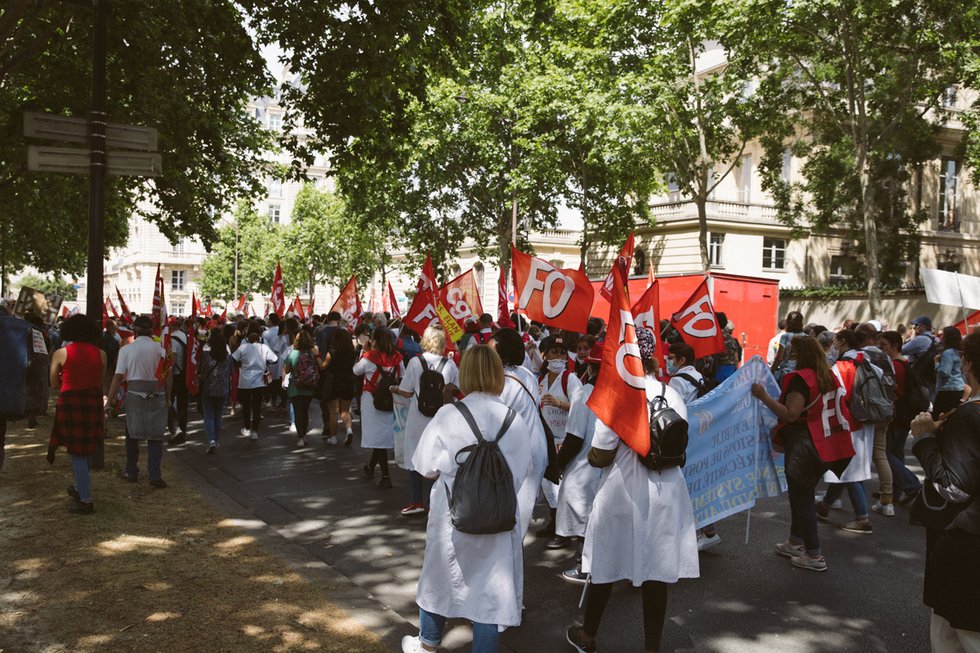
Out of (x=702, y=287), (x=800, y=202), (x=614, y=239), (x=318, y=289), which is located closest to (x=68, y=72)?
(x=702, y=287)

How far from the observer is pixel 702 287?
Result: 28.4 ft

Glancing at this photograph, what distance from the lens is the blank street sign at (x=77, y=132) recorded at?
24.9 ft

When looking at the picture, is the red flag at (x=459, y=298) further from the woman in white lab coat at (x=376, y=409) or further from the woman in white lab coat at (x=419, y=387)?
the woman in white lab coat at (x=419, y=387)

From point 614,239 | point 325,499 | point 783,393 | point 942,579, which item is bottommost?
point 325,499

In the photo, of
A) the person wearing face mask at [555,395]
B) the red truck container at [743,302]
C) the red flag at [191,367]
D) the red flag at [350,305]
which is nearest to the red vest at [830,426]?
the person wearing face mask at [555,395]

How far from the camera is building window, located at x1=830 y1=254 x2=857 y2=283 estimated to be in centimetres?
4069

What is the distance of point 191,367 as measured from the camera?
11.6 metres

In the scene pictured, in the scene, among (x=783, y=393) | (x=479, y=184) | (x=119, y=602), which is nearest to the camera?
(x=119, y=602)

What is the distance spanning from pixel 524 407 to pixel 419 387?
2561mm

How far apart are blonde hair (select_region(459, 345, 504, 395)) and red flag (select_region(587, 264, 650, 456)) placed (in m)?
0.66

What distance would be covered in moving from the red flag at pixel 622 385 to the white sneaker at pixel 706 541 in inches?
109

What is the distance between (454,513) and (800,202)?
3253 cm

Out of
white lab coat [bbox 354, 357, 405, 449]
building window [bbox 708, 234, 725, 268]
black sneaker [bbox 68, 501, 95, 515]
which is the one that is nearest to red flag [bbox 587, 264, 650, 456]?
white lab coat [bbox 354, 357, 405, 449]

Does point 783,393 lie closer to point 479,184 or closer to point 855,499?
point 855,499
